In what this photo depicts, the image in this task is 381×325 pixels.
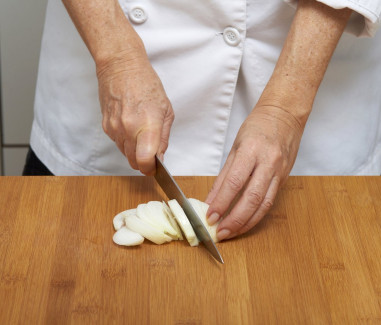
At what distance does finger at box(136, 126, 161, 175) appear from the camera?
0.90 metres

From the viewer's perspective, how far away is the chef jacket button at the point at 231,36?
42.4 inches

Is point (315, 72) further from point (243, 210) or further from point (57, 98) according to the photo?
point (57, 98)

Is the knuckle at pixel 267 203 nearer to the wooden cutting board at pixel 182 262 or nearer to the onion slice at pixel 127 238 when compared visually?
the wooden cutting board at pixel 182 262

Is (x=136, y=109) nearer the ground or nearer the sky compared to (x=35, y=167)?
nearer the sky

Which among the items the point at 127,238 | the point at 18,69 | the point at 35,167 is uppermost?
the point at 127,238

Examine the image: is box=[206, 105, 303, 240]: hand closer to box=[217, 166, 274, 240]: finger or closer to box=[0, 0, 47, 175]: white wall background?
box=[217, 166, 274, 240]: finger

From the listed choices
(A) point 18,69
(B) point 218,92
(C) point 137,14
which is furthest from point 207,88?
(A) point 18,69

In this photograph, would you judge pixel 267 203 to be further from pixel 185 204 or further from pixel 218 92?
pixel 218 92

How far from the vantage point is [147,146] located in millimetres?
903

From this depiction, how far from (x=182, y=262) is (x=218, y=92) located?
363 millimetres

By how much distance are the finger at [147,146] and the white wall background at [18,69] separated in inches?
34.5

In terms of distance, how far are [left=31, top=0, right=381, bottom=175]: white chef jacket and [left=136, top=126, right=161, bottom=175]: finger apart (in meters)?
0.22

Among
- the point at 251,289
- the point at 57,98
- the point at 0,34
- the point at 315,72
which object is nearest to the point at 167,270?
the point at 251,289

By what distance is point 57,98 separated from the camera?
1.21 m
